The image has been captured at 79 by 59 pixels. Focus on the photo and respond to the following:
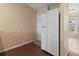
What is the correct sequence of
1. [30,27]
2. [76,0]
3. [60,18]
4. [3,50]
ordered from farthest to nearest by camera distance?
1. [30,27]
2. [3,50]
3. [60,18]
4. [76,0]

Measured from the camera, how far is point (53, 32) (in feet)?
7.20

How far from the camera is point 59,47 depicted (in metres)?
2.06

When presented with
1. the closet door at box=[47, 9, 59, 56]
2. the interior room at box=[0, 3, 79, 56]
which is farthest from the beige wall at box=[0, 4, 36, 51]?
the closet door at box=[47, 9, 59, 56]

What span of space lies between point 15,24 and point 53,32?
3.44 ft

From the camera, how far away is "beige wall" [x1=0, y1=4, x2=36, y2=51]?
2420mm

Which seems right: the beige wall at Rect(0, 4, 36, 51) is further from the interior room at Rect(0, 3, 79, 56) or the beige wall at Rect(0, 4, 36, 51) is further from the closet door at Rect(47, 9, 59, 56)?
the closet door at Rect(47, 9, 59, 56)

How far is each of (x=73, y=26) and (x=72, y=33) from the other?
113mm

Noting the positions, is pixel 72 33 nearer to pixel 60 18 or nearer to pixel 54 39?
pixel 60 18

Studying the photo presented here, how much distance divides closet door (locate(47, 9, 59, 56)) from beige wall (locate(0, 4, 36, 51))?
843 mm

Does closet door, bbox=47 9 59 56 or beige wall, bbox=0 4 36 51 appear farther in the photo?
beige wall, bbox=0 4 36 51

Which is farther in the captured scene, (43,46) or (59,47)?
(43,46)

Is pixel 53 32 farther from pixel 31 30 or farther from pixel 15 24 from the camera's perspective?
pixel 31 30

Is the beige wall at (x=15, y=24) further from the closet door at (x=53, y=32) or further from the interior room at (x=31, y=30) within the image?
the closet door at (x=53, y=32)

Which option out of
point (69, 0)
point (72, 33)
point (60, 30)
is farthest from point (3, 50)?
point (69, 0)
